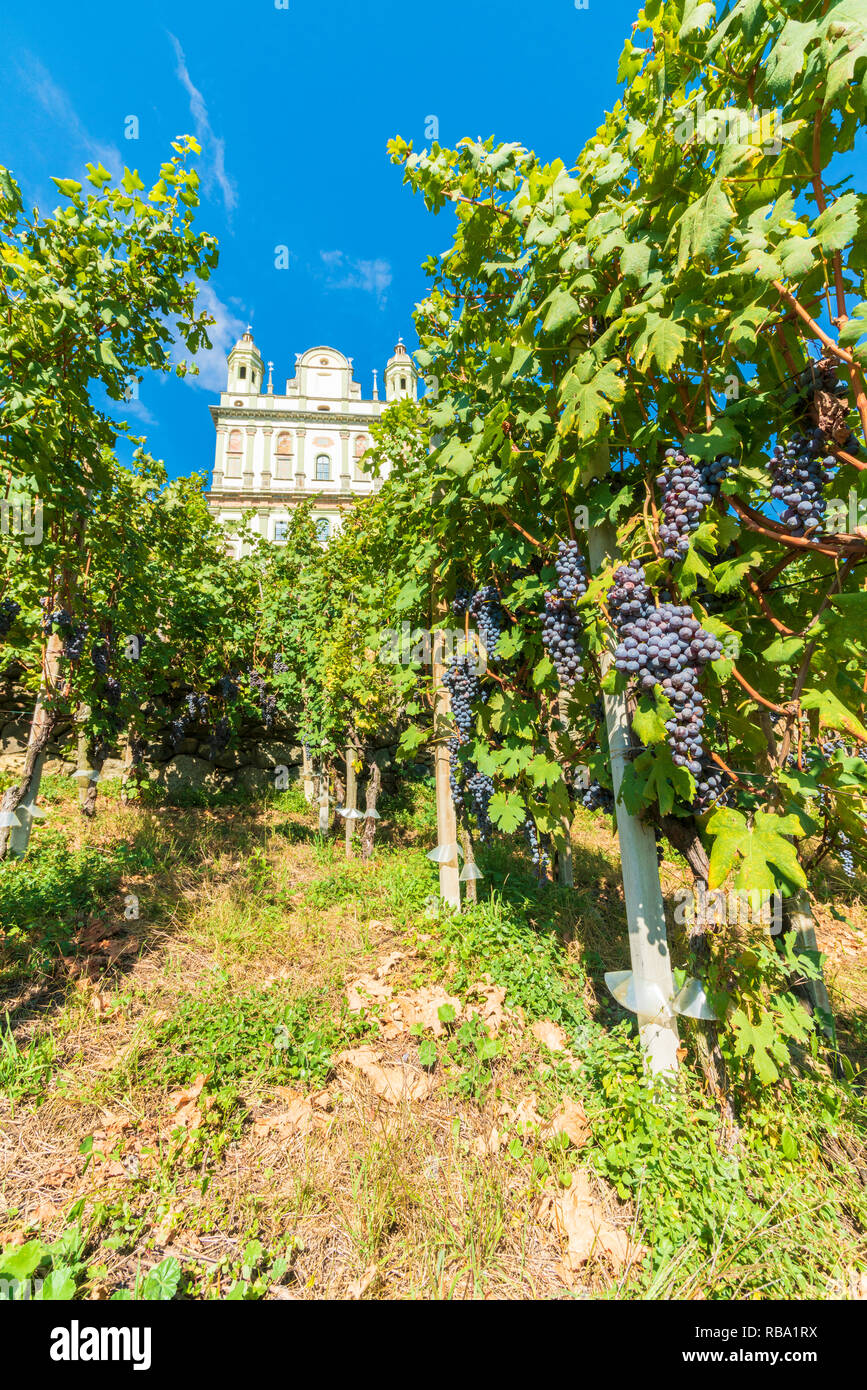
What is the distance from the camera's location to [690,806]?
1937 millimetres

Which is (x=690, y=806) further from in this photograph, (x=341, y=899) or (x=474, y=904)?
(x=341, y=899)

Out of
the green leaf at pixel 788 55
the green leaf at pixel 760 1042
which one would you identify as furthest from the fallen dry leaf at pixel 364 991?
the green leaf at pixel 788 55

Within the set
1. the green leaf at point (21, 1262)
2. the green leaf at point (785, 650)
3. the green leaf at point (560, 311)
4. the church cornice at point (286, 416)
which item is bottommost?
the green leaf at point (21, 1262)

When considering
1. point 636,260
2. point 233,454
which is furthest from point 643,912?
point 233,454

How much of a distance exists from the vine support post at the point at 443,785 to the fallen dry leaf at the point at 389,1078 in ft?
4.76

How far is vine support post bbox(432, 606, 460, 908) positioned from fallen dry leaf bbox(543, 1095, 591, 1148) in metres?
1.86


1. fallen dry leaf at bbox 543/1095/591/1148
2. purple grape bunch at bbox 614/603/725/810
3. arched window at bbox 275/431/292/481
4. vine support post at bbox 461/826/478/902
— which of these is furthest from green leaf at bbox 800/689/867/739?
arched window at bbox 275/431/292/481

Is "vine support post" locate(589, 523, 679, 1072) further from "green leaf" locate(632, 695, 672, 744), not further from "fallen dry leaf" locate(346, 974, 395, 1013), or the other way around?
"fallen dry leaf" locate(346, 974, 395, 1013)

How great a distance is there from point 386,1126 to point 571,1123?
817mm

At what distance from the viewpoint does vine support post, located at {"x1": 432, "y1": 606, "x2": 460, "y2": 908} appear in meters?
4.05

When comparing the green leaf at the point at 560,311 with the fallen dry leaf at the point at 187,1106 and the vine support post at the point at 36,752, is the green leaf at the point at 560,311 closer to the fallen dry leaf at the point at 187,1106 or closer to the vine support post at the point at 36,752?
the fallen dry leaf at the point at 187,1106

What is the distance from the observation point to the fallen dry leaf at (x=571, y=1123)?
224cm

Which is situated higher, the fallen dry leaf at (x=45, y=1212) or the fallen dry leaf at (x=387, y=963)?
the fallen dry leaf at (x=387, y=963)

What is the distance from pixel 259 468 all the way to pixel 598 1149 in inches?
1753
